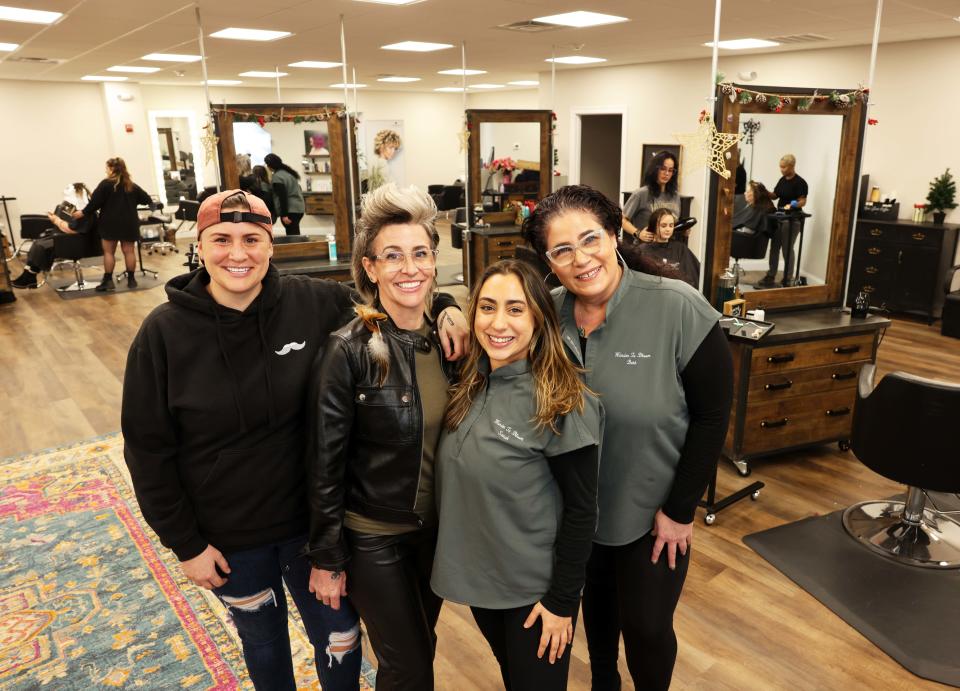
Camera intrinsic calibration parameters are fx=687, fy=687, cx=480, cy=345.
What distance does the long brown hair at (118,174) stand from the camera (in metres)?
8.41

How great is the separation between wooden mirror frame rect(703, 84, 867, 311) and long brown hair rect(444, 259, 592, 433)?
2.36 m

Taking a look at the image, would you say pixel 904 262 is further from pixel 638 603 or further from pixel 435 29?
pixel 638 603

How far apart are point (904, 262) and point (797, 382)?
14.3 ft

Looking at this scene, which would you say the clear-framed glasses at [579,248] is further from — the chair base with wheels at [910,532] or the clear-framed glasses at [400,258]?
the chair base with wheels at [910,532]

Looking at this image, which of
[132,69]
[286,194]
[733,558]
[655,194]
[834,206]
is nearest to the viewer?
[733,558]

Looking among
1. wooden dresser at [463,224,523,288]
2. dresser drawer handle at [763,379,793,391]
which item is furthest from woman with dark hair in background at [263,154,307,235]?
dresser drawer handle at [763,379,793,391]

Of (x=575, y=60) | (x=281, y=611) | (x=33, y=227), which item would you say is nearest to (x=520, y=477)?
(x=281, y=611)

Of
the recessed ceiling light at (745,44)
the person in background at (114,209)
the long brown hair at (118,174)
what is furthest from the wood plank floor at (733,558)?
the recessed ceiling light at (745,44)

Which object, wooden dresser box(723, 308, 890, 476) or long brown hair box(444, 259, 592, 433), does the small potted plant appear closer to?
wooden dresser box(723, 308, 890, 476)

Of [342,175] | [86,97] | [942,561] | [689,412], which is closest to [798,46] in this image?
[342,175]

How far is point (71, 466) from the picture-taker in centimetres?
414

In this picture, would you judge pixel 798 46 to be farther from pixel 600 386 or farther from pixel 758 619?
pixel 600 386

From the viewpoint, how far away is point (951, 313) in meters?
6.54

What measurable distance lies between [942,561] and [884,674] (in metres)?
0.92
